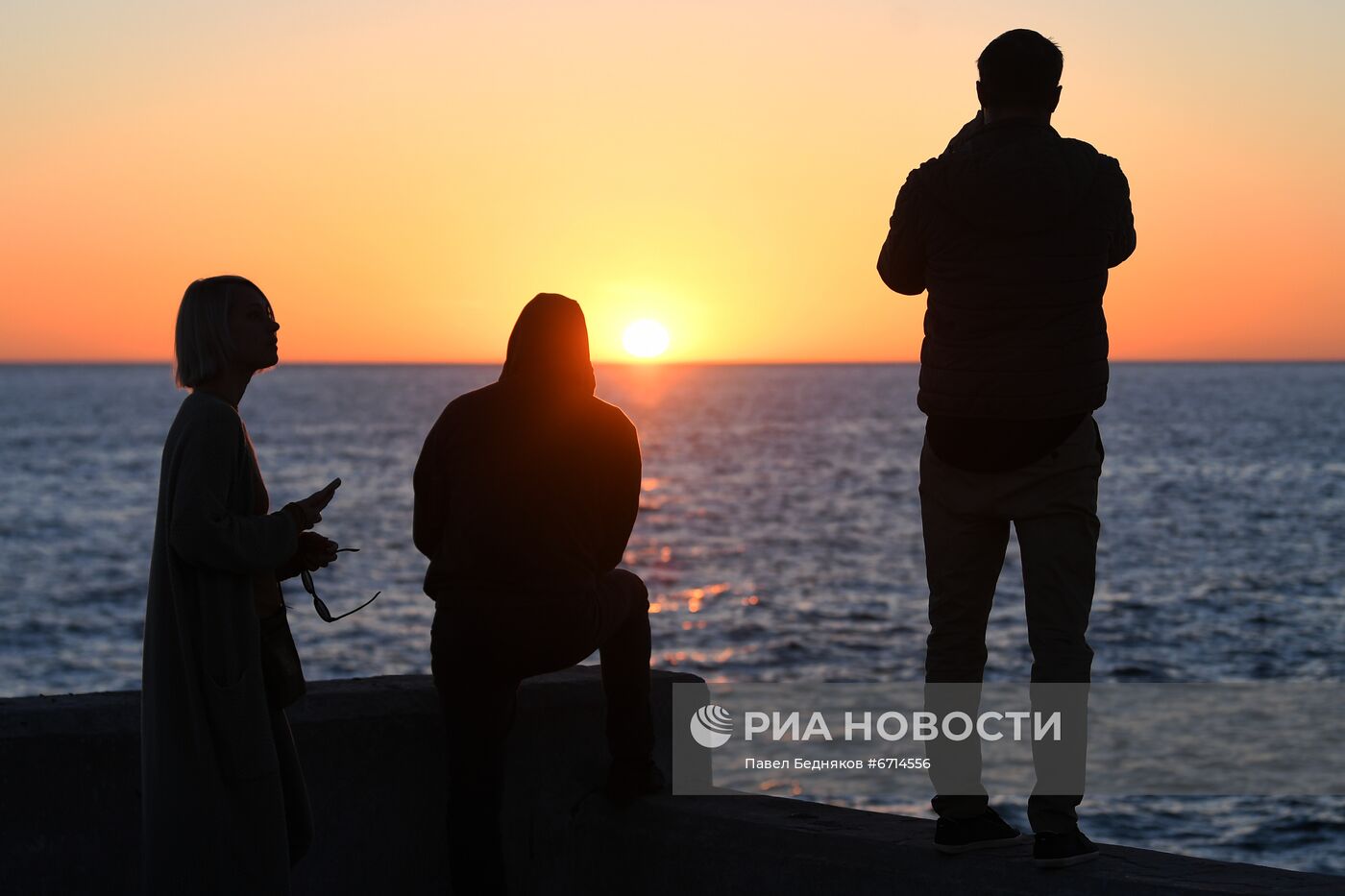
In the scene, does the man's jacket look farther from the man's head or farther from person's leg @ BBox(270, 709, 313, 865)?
person's leg @ BBox(270, 709, 313, 865)

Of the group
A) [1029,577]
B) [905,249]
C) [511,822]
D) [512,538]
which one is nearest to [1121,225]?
[905,249]

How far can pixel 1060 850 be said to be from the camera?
3416 mm

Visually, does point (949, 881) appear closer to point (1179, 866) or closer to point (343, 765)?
point (1179, 866)

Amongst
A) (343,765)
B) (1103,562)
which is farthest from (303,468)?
(343,765)

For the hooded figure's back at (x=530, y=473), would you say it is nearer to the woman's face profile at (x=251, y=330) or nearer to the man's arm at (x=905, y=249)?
the woman's face profile at (x=251, y=330)

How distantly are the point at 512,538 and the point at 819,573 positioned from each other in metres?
28.3

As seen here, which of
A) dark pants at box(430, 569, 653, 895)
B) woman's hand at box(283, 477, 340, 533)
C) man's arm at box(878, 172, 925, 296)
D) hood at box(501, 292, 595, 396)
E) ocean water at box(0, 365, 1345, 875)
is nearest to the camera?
woman's hand at box(283, 477, 340, 533)

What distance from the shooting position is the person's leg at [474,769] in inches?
153

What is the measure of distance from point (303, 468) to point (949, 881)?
Answer: 5901cm

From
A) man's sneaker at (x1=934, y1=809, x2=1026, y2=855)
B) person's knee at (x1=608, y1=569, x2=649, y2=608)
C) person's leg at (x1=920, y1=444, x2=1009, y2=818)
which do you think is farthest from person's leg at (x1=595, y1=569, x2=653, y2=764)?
man's sneaker at (x1=934, y1=809, x2=1026, y2=855)

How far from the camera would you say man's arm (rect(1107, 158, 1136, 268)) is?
143 inches

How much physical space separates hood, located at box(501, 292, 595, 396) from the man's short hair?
1.24 m

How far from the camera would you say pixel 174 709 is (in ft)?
10.6

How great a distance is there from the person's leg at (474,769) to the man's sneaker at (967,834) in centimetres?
116
